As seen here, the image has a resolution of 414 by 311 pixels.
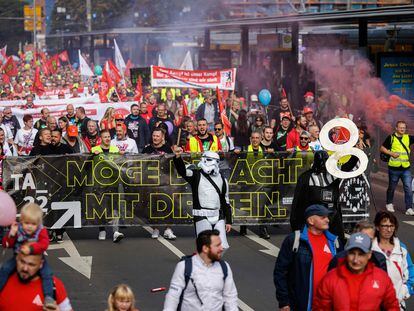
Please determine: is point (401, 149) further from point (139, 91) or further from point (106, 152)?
point (139, 91)

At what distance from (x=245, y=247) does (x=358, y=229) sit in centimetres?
667

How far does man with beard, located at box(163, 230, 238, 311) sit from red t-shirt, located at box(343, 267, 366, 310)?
0.89 metres

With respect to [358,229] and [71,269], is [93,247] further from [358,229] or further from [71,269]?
[358,229]

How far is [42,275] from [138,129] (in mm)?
13467

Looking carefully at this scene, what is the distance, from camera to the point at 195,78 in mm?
26672

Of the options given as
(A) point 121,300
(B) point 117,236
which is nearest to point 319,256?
(A) point 121,300

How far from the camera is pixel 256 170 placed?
1555cm

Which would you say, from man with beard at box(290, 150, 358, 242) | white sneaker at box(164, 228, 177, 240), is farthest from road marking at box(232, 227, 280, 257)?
man with beard at box(290, 150, 358, 242)

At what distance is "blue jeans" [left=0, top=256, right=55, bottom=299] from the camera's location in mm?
6719

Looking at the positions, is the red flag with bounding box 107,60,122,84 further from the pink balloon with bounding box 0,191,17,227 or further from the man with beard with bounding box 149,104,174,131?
the pink balloon with bounding box 0,191,17,227

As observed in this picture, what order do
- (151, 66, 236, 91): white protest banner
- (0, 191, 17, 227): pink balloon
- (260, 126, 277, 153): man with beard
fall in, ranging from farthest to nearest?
(151, 66, 236, 91): white protest banner < (260, 126, 277, 153): man with beard < (0, 191, 17, 227): pink balloon

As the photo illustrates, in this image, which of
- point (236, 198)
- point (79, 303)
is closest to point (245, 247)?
point (236, 198)

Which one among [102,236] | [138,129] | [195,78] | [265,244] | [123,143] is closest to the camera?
[265,244]

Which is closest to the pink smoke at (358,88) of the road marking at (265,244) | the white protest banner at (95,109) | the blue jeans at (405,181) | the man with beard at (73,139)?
the white protest banner at (95,109)
